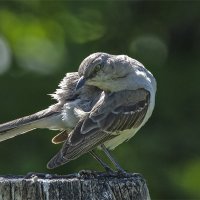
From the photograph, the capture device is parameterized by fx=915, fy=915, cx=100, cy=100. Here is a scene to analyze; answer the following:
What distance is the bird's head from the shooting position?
379 inches

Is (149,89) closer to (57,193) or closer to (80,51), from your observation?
(57,193)

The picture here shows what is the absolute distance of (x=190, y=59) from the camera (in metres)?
15.2

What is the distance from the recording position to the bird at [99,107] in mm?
9516

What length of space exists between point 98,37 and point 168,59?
1.22 meters

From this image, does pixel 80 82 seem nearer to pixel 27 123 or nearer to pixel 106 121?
pixel 106 121

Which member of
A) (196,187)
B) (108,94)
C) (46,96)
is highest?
(108,94)

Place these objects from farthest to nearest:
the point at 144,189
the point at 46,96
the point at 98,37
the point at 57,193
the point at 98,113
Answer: the point at 98,37 < the point at 46,96 < the point at 98,113 < the point at 144,189 < the point at 57,193

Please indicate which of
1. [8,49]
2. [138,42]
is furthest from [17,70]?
[138,42]

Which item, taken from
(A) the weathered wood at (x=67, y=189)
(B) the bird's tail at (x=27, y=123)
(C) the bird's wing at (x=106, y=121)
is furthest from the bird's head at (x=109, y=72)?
(A) the weathered wood at (x=67, y=189)

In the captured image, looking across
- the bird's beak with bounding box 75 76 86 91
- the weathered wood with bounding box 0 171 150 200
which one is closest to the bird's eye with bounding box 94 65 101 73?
the bird's beak with bounding box 75 76 86 91

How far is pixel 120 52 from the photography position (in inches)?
569

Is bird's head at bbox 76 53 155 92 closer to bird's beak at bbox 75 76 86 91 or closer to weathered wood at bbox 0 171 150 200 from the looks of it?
bird's beak at bbox 75 76 86 91

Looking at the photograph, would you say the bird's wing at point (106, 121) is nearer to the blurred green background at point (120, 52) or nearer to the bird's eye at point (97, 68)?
the bird's eye at point (97, 68)

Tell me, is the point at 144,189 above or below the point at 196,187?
above
